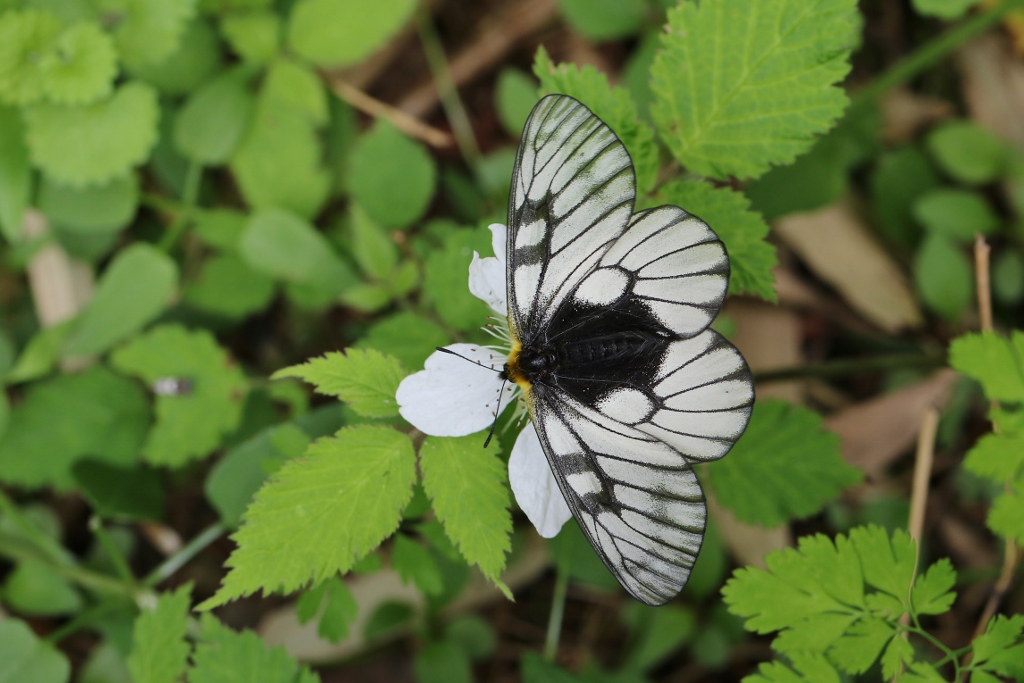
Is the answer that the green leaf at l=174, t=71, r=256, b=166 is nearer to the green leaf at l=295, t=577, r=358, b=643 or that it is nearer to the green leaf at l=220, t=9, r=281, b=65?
the green leaf at l=220, t=9, r=281, b=65

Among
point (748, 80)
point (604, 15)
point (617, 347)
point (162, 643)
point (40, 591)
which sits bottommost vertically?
point (40, 591)

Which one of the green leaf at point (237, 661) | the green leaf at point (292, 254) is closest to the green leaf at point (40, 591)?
the green leaf at point (237, 661)

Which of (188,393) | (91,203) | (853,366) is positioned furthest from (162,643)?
(853,366)

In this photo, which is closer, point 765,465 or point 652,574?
point 652,574

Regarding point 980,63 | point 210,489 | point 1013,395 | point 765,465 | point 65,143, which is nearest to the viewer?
point 1013,395

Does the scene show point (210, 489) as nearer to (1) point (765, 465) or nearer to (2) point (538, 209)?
(2) point (538, 209)

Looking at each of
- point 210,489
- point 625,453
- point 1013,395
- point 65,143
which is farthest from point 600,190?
point 65,143

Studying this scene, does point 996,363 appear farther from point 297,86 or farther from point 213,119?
point 213,119
